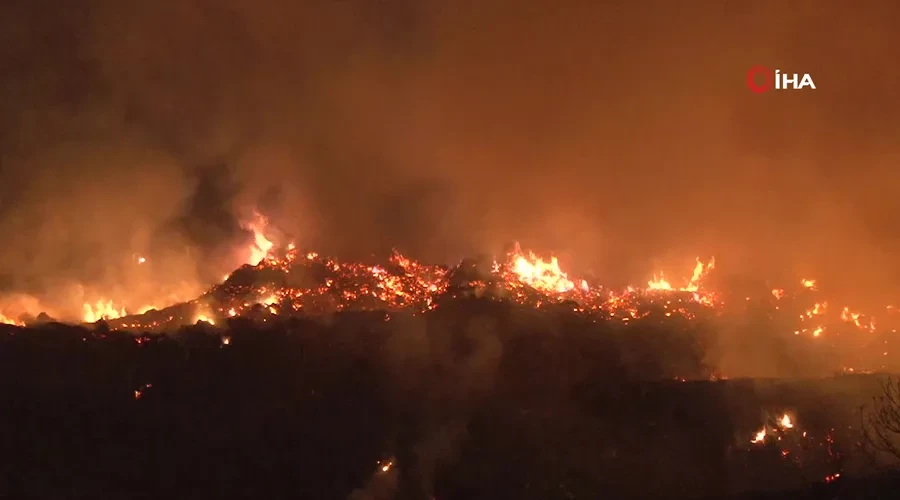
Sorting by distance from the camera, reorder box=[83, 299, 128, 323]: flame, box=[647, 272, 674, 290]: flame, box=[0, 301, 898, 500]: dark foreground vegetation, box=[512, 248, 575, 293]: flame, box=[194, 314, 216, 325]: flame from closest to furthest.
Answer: box=[0, 301, 898, 500]: dark foreground vegetation → box=[83, 299, 128, 323]: flame → box=[194, 314, 216, 325]: flame → box=[512, 248, 575, 293]: flame → box=[647, 272, 674, 290]: flame

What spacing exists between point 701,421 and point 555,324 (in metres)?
8.97

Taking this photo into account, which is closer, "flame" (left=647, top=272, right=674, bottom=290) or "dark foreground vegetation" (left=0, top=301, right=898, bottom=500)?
"dark foreground vegetation" (left=0, top=301, right=898, bottom=500)

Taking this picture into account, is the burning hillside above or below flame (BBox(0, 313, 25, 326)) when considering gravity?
above

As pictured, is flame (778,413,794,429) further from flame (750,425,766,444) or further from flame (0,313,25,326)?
flame (0,313,25,326)

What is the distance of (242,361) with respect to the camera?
3706 cm

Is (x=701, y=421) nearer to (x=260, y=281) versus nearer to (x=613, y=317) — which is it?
(x=613, y=317)

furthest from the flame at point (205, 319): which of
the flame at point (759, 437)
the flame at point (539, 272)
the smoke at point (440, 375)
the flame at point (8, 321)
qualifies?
the flame at point (759, 437)

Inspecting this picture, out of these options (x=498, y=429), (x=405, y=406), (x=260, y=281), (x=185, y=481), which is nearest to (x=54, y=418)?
(x=185, y=481)

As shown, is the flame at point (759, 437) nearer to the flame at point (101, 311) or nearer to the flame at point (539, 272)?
the flame at point (539, 272)

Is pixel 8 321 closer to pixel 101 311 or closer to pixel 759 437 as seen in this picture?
pixel 101 311

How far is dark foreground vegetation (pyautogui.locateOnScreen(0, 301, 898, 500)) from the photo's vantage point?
110ft

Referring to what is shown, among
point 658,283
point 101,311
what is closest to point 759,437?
point 658,283

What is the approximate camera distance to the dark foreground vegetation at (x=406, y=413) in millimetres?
33594

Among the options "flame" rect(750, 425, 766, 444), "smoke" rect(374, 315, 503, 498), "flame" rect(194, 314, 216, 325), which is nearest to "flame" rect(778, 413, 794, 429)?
"flame" rect(750, 425, 766, 444)
